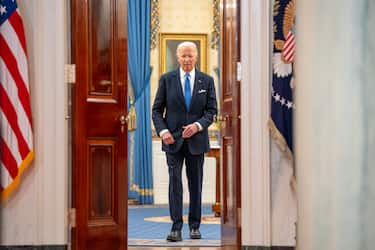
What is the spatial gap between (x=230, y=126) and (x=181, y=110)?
2.71 ft

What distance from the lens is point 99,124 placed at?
3748 millimetres

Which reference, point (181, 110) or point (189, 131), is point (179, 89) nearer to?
point (181, 110)

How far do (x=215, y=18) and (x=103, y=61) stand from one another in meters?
4.55

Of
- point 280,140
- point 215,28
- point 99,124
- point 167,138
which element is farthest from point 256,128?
point 215,28

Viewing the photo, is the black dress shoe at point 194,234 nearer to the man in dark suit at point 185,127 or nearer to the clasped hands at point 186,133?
the man in dark suit at point 185,127

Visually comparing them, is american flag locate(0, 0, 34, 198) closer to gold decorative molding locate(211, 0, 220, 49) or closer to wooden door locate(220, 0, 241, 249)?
wooden door locate(220, 0, 241, 249)

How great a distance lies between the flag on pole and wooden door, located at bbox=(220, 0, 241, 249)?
26cm

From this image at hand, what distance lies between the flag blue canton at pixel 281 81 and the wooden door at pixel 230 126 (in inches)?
10.3

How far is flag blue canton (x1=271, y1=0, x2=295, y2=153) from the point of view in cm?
345

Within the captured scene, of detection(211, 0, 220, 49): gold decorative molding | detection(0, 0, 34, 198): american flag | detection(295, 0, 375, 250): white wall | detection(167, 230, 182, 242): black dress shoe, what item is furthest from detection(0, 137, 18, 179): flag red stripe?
detection(211, 0, 220, 49): gold decorative molding

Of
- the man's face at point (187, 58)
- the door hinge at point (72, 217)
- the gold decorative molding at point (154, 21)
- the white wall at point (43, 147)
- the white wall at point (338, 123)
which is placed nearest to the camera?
the white wall at point (338, 123)

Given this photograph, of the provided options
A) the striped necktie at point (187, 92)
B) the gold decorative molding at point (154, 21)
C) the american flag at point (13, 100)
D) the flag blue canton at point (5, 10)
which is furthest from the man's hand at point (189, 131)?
the gold decorative molding at point (154, 21)

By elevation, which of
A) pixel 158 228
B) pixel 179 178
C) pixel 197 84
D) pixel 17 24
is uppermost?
pixel 17 24

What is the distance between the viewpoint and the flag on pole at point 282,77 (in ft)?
11.3
